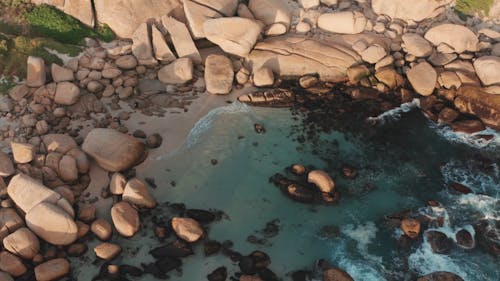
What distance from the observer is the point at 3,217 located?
19.8 metres

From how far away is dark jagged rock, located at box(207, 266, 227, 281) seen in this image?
19.0m

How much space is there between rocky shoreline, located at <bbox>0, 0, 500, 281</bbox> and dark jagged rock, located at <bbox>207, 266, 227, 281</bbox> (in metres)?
0.06

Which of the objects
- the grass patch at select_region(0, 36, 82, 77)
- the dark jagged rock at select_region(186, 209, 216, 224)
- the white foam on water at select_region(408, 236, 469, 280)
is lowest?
the white foam on water at select_region(408, 236, 469, 280)

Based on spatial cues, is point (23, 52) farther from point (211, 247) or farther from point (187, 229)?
point (211, 247)

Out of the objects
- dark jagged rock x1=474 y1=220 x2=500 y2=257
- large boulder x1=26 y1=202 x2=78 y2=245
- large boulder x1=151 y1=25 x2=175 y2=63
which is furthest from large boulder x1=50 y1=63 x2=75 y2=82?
dark jagged rock x1=474 y1=220 x2=500 y2=257

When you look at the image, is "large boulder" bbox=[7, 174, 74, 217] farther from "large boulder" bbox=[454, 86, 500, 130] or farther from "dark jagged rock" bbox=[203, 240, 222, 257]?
"large boulder" bbox=[454, 86, 500, 130]

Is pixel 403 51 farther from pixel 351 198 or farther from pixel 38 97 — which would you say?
pixel 38 97

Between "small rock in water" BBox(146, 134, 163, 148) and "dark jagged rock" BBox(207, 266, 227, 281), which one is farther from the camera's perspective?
"small rock in water" BBox(146, 134, 163, 148)

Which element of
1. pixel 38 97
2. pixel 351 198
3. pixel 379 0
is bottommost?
pixel 351 198

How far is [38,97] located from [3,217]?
812 cm

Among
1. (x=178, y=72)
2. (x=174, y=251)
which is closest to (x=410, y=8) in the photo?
(x=178, y=72)

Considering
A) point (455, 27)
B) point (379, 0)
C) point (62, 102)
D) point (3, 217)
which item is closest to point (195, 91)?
point (62, 102)

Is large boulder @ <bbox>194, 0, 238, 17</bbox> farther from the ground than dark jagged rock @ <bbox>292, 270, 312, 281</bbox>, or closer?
farther from the ground

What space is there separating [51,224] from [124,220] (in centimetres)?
314
